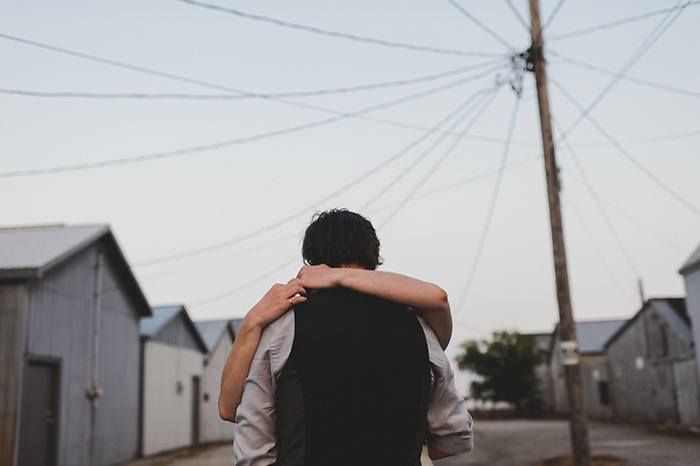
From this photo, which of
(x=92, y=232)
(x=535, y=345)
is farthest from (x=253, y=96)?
(x=535, y=345)

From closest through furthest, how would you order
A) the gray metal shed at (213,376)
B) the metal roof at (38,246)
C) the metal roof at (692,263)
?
the metal roof at (38,246) → the metal roof at (692,263) → the gray metal shed at (213,376)

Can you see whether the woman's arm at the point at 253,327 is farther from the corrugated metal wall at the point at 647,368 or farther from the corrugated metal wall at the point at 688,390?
the corrugated metal wall at the point at 647,368

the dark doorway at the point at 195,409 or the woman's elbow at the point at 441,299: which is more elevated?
the woman's elbow at the point at 441,299

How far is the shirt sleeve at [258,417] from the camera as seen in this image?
1.86 m

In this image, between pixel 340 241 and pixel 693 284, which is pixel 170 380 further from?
pixel 340 241

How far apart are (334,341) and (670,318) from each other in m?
27.7

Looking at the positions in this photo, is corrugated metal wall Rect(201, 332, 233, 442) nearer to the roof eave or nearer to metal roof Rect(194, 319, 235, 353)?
metal roof Rect(194, 319, 235, 353)

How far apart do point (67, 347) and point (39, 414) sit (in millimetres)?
1583

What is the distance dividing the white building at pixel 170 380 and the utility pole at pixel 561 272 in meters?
13.0

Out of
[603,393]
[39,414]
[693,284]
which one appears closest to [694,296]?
[693,284]

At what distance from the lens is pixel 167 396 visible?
20531mm

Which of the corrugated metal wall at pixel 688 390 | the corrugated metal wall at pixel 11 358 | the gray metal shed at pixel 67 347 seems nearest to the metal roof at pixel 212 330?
the gray metal shed at pixel 67 347

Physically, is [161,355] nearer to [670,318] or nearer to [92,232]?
[92,232]

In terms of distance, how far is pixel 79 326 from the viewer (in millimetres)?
14773
